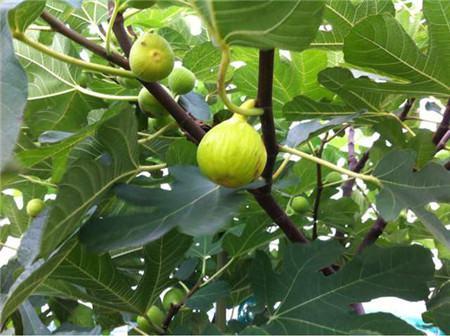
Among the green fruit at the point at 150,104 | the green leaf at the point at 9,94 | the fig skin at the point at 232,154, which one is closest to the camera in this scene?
the green leaf at the point at 9,94

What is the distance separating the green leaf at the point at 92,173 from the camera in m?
0.61

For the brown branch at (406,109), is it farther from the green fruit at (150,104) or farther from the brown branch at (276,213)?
the green fruit at (150,104)

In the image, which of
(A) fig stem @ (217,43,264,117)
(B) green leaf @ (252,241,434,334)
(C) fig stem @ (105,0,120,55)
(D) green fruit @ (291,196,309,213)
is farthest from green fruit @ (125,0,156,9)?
(D) green fruit @ (291,196,309,213)

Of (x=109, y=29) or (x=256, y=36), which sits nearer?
(x=256, y=36)

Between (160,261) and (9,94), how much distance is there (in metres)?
0.47

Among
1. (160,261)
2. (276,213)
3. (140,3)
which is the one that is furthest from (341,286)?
(140,3)

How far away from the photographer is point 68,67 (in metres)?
0.89

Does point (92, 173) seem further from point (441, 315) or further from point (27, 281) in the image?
point (441, 315)

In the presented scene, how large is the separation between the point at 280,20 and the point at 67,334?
1.88 feet

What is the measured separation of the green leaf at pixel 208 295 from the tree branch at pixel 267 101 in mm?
294

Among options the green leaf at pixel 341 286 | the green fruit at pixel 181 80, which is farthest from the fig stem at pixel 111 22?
the green leaf at pixel 341 286

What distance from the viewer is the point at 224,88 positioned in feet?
1.73

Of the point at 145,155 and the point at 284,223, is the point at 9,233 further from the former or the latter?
the point at 284,223

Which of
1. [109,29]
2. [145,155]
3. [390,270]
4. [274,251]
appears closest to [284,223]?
[390,270]
